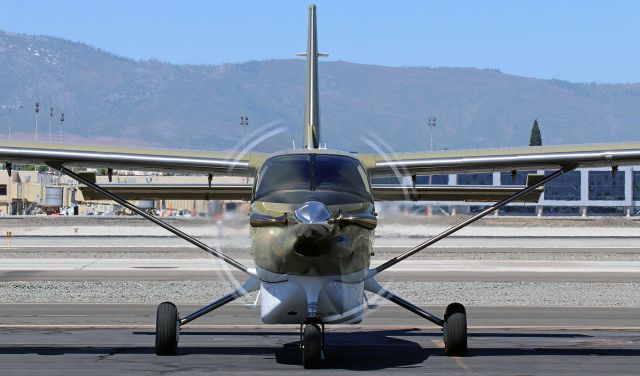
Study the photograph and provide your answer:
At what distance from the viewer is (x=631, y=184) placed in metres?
102

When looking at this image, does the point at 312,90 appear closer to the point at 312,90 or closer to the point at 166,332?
the point at 312,90

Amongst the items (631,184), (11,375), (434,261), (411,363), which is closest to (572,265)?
(434,261)

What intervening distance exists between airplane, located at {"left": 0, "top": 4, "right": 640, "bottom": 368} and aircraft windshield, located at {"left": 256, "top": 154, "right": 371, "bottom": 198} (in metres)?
0.02

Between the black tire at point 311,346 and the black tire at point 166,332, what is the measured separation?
2.42 metres

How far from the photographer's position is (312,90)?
66.5ft

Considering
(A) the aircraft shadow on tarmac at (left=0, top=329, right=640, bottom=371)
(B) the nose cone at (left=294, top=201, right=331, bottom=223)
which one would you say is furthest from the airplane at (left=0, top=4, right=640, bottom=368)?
(A) the aircraft shadow on tarmac at (left=0, top=329, right=640, bottom=371)

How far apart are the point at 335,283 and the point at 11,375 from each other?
413 cm

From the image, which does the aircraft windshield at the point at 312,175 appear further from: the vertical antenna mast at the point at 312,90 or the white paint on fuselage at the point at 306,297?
the vertical antenna mast at the point at 312,90

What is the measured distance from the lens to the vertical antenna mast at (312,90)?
744 inches

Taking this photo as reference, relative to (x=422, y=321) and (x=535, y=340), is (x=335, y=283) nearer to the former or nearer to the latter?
(x=535, y=340)

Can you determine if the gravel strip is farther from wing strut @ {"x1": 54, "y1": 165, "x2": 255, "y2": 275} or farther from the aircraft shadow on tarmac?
wing strut @ {"x1": 54, "y1": 165, "x2": 255, "y2": 275}

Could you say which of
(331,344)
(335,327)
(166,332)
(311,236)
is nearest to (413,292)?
(335,327)

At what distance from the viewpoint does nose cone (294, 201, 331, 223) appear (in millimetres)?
13070

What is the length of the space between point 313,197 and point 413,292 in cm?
1617
